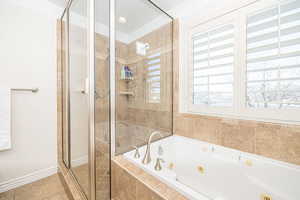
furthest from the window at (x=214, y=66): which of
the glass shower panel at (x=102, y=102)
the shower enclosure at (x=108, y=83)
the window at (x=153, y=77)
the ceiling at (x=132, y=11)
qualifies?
the glass shower panel at (x=102, y=102)

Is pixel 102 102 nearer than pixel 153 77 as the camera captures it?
Yes

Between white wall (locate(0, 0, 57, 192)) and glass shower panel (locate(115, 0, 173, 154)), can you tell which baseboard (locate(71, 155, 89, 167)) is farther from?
white wall (locate(0, 0, 57, 192))

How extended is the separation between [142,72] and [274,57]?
4.21ft

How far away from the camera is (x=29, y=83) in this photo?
1529 millimetres

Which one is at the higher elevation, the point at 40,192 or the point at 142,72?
the point at 142,72

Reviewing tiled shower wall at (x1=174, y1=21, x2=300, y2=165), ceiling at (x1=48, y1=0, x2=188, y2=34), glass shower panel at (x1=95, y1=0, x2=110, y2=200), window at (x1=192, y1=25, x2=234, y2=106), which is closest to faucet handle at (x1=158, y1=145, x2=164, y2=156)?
tiled shower wall at (x1=174, y1=21, x2=300, y2=165)

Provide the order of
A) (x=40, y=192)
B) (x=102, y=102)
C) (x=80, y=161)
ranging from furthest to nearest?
(x=40, y=192) → (x=80, y=161) → (x=102, y=102)

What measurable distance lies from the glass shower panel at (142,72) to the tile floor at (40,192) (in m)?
0.88

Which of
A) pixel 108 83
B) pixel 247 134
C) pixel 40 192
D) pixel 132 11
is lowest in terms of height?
pixel 40 192

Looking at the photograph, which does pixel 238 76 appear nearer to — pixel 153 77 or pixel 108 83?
pixel 153 77

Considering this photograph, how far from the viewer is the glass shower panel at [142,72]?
4.25 feet

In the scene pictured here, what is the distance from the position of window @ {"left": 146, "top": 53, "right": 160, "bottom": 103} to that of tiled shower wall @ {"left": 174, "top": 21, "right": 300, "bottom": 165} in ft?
1.03

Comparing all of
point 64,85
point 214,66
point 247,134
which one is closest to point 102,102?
point 64,85

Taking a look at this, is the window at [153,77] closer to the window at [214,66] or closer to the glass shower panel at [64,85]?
the window at [214,66]
